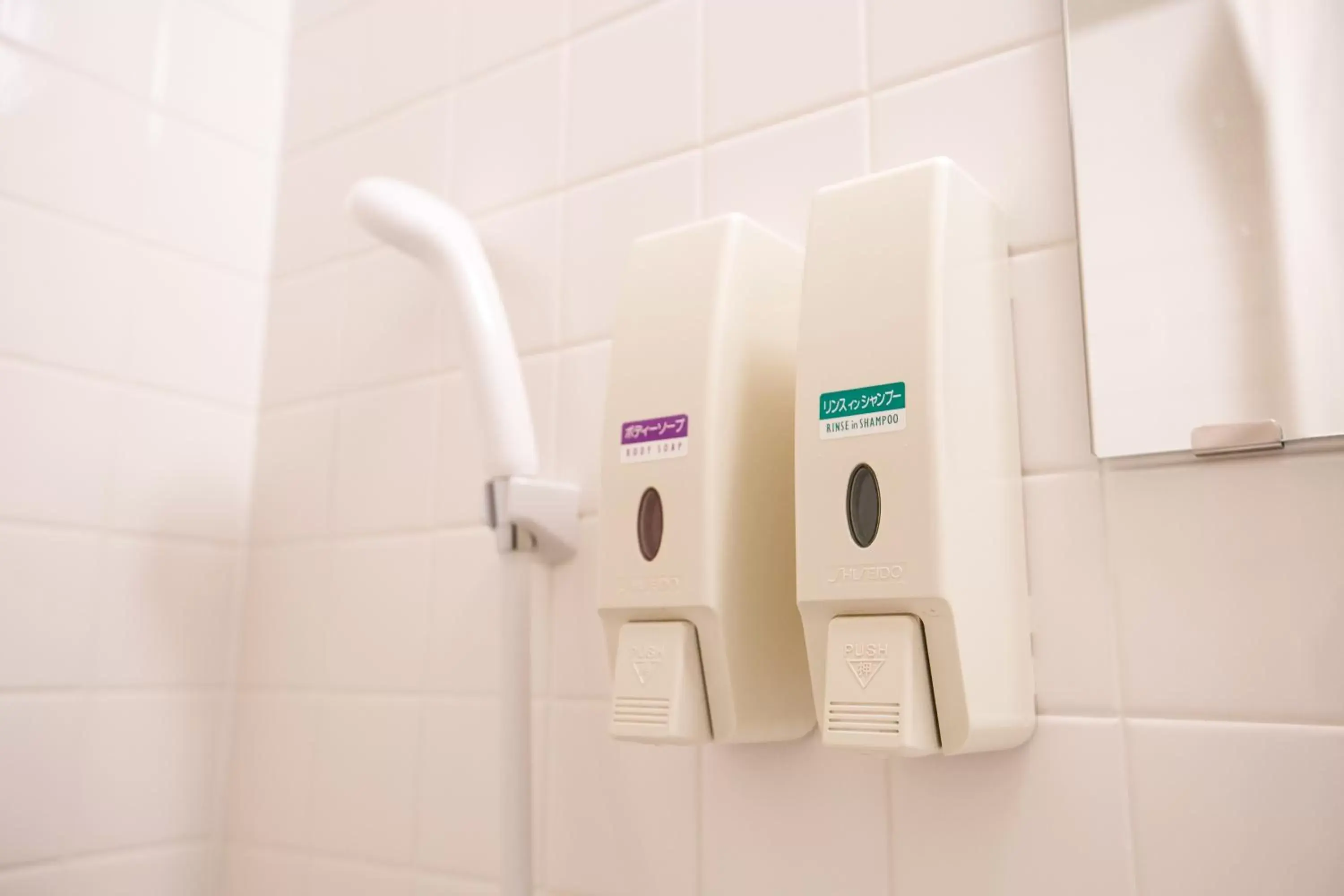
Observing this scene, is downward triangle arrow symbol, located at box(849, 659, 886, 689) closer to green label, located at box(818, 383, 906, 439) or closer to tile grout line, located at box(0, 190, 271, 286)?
green label, located at box(818, 383, 906, 439)

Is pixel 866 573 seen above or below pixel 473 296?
below

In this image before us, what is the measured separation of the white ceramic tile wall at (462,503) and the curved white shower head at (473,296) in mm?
65

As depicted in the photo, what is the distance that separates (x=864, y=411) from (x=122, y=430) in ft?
2.40

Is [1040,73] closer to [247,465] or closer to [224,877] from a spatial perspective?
[247,465]

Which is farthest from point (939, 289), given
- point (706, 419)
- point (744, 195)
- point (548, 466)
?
point (548, 466)

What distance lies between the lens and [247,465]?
1.05 meters

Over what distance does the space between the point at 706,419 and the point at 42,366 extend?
65 cm

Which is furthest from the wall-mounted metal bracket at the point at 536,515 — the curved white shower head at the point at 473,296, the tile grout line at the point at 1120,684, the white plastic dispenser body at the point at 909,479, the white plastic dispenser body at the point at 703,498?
the tile grout line at the point at 1120,684

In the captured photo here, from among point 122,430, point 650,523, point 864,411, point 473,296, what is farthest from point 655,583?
point 122,430

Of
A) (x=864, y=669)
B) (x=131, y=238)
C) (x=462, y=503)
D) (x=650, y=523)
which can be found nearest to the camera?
(x=864, y=669)

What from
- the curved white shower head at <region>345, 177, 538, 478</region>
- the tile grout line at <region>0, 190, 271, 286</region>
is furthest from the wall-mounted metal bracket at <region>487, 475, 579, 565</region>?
the tile grout line at <region>0, 190, 271, 286</region>

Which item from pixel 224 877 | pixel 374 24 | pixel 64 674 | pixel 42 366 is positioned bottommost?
pixel 224 877

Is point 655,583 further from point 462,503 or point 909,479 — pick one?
point 462,503

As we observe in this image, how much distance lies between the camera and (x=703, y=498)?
0.57 metres
